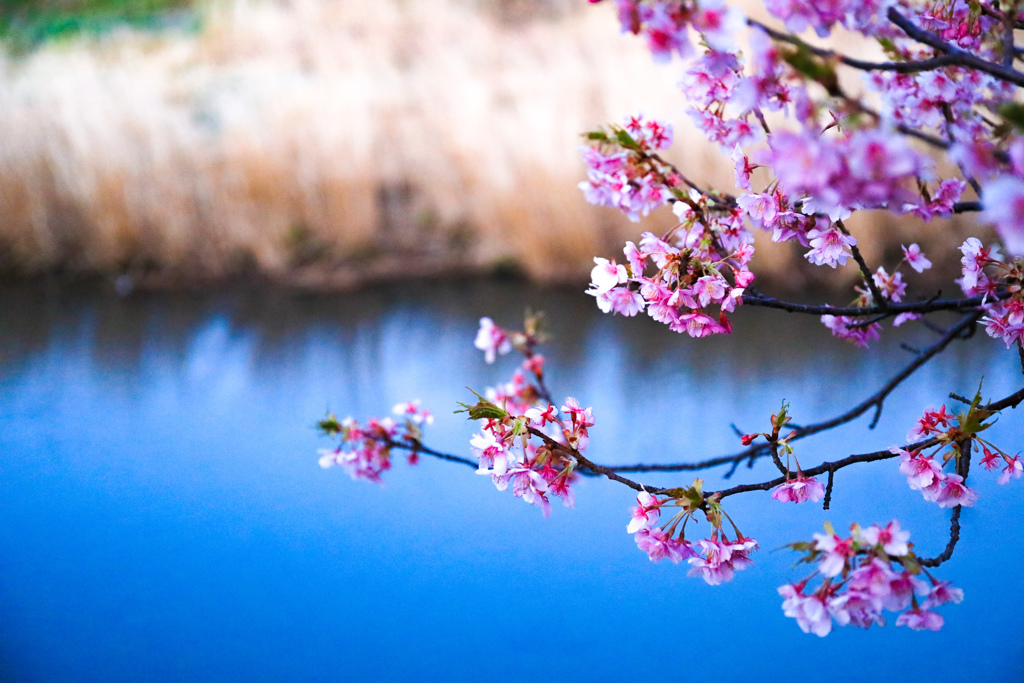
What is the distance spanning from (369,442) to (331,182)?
2138 millimetres

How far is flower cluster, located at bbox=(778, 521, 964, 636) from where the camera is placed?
0.49 m

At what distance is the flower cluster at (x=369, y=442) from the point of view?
0.94 meters

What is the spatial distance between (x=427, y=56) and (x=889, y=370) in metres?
4.34

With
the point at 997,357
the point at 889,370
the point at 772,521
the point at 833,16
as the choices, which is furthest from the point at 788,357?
the point at 833,16

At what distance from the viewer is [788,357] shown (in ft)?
6.19

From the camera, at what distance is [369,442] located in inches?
37.6

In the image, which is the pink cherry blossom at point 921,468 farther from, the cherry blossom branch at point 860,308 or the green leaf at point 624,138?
the green leaf at point 624,138

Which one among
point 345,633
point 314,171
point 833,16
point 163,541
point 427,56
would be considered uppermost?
point 427,56

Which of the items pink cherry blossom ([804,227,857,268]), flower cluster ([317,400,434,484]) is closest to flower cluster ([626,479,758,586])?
pink cherry blossom ([804,227,857,268])

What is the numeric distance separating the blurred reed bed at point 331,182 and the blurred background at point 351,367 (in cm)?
1

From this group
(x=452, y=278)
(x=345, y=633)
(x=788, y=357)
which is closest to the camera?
(x=345, y=633)

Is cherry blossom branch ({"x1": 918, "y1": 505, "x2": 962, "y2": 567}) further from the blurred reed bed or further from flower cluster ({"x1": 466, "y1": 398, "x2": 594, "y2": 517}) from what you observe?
the blurred reed bed

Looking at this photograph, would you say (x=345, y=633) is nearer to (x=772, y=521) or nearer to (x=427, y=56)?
(x=772, y=521)

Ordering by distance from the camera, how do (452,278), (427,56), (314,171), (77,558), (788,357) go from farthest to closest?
(427,56) → (314,171) → (452,278) → (788,357) → (77,558)
